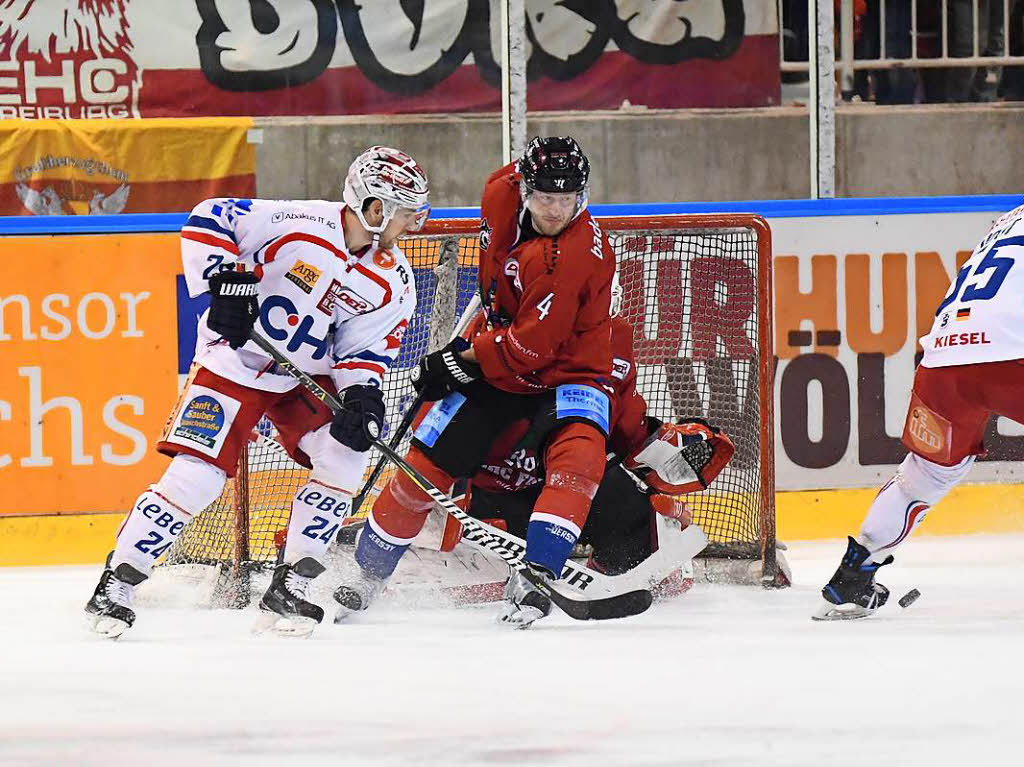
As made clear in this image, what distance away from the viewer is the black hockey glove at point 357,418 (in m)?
3.42

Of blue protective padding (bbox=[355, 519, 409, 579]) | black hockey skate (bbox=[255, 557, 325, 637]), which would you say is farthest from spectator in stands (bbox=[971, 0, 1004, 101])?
black hockey skate (bbox=[255, 557, 325, 637])

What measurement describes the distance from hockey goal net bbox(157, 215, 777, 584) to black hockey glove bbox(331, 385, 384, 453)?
603 millimetres

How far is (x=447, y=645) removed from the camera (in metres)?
3.31

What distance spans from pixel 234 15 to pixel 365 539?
3841mm

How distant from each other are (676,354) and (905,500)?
101 centimetres

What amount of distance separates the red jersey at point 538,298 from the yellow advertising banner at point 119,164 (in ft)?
10.8

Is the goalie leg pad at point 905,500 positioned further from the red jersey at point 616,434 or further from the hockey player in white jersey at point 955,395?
the red jersey at point 616,434

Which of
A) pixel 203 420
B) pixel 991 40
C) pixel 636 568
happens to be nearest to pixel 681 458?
pixel 636 568

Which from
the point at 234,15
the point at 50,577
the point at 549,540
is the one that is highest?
the point at 234,15

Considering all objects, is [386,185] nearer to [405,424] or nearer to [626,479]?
[405,424]

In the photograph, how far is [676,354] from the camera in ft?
14.3

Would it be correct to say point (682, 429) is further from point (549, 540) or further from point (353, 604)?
point (353, 604)

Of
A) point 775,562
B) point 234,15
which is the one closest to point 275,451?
point 775,562

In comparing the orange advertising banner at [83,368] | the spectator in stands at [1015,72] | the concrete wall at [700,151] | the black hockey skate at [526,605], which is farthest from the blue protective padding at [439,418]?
the spectator in stands at [1015,72]
